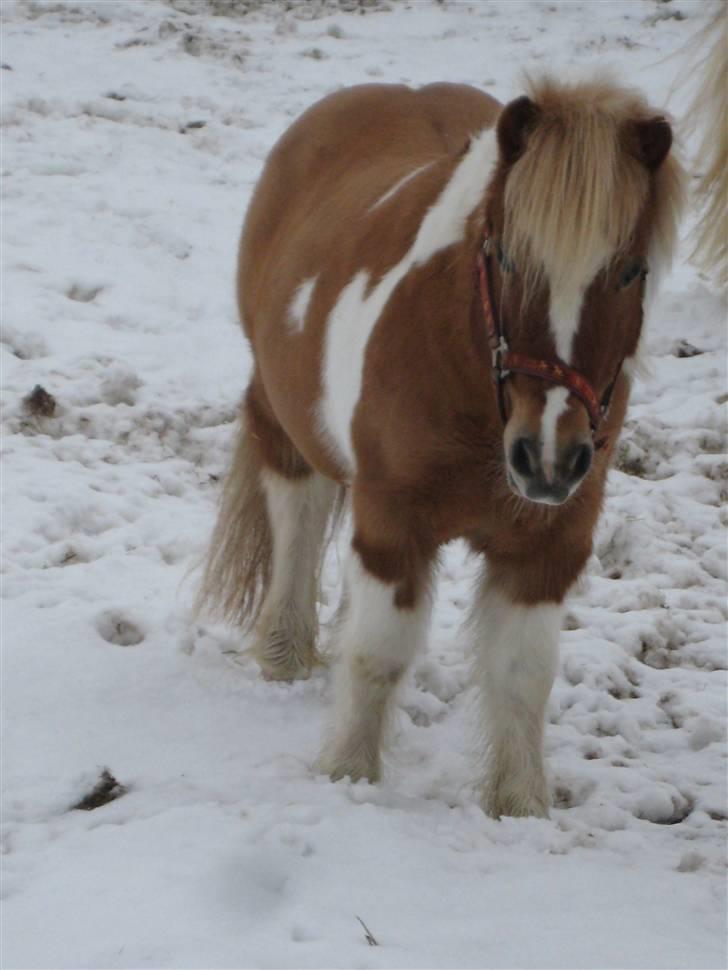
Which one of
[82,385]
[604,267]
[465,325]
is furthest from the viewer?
[82,385]

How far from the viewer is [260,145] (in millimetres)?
7547

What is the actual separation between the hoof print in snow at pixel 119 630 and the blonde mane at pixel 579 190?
1885 mm

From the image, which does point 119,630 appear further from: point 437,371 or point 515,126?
point 515,126

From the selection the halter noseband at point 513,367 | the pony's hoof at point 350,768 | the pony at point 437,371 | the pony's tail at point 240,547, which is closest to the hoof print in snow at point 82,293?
the pony at point 437,371

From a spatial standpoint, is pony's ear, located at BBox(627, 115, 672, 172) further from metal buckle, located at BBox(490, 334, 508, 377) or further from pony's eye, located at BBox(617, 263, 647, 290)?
metal buckle, located at BBox(490, 334, 508, 377)

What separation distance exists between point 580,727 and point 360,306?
1.34 meters

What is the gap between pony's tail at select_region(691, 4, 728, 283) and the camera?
282 centimetres

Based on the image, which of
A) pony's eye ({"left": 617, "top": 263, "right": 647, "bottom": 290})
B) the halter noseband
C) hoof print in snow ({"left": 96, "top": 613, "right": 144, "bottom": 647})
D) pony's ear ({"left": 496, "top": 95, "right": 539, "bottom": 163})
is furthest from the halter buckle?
hoof print in snow ({"left": 96, "top": 613, "right": 144, "bottom": 647})

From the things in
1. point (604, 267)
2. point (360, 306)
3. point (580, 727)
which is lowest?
point (580, 727)

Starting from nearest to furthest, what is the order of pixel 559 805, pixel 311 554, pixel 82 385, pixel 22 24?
1. pixel 559 805
2. pixel 311 554
3. pixel 82 385
4. pixel 22 24

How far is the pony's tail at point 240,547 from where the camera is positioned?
11.9ft

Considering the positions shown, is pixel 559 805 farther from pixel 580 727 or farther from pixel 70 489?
pixel 70 489

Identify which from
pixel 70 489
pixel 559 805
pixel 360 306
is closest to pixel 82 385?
pixel 70 489

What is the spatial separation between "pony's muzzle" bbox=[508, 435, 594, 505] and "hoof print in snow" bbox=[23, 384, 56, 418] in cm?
297
